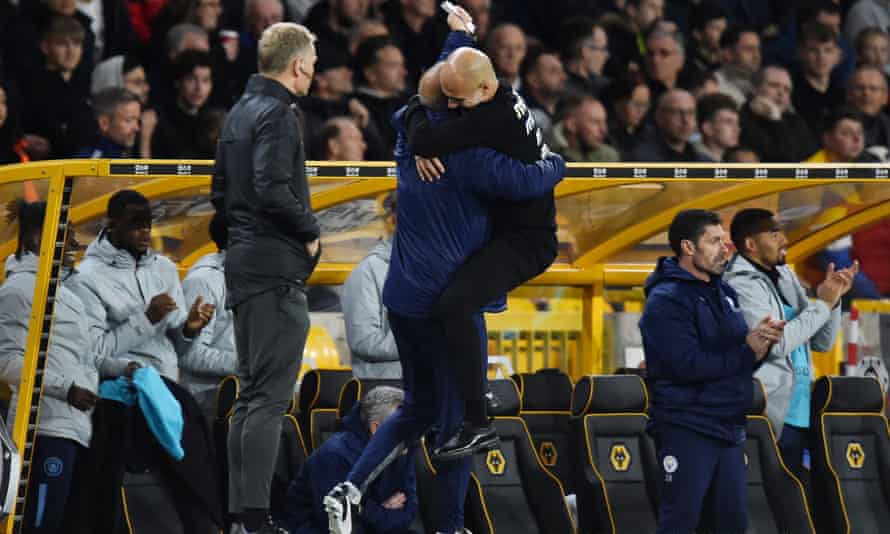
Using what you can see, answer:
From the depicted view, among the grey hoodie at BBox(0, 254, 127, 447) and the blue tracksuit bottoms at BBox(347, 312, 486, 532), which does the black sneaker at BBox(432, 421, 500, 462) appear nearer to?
the blue tracksuit bottoms at BBox(347, 312, 486, 532)

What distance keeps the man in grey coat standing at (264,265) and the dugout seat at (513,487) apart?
234cm

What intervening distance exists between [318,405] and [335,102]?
11.9 ft

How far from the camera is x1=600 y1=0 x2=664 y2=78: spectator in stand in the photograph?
16672 mm

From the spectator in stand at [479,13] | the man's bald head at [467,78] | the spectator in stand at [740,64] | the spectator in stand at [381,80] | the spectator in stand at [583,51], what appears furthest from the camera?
the spectator in stand at [740,64]

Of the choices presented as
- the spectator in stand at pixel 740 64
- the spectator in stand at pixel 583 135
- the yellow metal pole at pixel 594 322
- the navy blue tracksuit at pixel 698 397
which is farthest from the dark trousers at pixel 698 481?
the spectator in stand at pixel 740 64

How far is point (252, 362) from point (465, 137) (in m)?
1.36

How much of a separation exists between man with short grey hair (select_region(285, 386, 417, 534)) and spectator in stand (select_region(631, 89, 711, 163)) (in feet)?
17.1

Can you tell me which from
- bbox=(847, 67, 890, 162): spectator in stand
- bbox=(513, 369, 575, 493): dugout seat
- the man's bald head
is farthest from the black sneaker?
bbox=(847, 67, 890, 162): spectator in stand

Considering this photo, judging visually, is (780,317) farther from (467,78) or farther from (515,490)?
(467,78)

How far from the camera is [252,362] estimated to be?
28.4ft

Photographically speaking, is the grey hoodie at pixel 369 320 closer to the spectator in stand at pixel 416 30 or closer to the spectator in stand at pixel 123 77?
the spectator in stand at pixel 123 77

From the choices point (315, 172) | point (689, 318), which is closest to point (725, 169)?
point (689, 318)

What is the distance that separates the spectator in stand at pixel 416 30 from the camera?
15.5m

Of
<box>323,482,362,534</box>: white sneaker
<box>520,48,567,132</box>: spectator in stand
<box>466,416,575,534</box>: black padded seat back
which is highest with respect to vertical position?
<box>520,48,567,132</box>: spectator in stand
